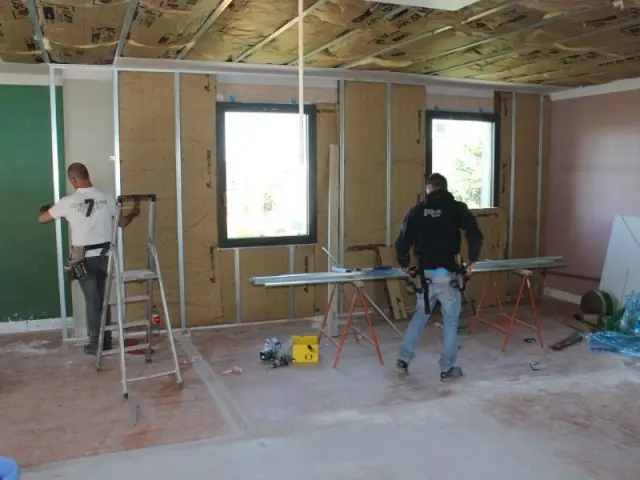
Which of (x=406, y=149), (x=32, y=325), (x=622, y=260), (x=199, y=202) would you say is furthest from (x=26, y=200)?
(x=622, y=260)

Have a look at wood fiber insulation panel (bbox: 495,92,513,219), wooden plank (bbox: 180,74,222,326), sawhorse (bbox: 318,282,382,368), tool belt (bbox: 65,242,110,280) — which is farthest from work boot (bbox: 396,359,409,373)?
wood fiber insulation panel (bbox: 495,92,513,219)

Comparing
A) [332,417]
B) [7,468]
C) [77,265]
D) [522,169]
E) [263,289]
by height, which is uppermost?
[522,169]

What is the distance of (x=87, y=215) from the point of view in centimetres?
497

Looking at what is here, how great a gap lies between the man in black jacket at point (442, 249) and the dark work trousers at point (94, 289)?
244 cm

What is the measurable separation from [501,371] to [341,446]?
72.4 inches

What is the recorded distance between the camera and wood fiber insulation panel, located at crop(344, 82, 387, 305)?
21.0ft

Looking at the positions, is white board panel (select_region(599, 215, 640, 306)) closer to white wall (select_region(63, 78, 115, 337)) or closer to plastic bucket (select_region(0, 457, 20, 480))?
white wall (select_region(63, 78, 115, 337))

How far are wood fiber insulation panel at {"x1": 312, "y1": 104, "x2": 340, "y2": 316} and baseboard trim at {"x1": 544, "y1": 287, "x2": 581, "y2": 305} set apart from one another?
2948 mm

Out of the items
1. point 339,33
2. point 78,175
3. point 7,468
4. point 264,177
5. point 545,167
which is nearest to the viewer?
point 7,468

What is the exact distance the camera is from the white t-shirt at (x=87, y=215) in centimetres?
494

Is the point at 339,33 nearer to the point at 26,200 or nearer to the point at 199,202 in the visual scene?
the point at 199,202

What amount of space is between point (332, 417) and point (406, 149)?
3551mm

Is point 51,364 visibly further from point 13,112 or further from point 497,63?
point 497,63

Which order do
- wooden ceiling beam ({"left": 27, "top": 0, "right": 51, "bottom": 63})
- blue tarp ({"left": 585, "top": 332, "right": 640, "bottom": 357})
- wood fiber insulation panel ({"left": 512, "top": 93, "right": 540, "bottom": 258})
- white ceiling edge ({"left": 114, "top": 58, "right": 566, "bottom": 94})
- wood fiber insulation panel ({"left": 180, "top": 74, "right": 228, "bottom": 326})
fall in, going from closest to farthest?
wooden ceiling beam ({"left": 27, "top": 0, "right": 51, "bottom": 63})
blue tarp ({"left": 585, "top": 332, "right": 640, "bottom": 357})
white ceiling edge ({"left": 114, "top": 58, "right": 566, "bottom": 94})
wood fiber insulation panel ({"left": 180, "top": 74, "right": 228, "bottom": 326})
wood fiber insulation panel ({"left": 512, "top": 93, "right": 540, "bottom": 258})
